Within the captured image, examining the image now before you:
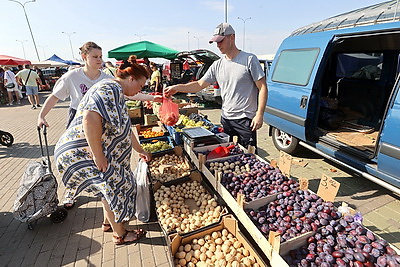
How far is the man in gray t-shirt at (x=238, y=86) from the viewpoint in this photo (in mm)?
2727

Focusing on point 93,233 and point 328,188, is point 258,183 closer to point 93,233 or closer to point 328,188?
point 328,188

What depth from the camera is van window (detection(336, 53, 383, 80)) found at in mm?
4762

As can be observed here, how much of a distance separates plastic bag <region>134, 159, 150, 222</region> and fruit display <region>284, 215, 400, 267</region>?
174 centimetres

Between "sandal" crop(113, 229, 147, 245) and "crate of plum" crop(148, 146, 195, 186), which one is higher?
"crate of plum" crop(148, 146, 195, 186)

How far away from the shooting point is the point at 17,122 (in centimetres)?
884

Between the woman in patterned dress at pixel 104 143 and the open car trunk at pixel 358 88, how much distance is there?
10.1 ft

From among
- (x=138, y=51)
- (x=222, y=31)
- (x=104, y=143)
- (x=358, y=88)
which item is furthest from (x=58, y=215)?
(x=138, y=51)

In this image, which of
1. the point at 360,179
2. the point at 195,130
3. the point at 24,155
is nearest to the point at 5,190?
the point at 24,155

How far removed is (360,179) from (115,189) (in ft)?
12.4

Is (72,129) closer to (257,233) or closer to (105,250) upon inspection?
(105,250)

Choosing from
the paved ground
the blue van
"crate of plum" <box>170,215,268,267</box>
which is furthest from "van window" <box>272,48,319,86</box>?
"crate of plum" <box>170,215,268,267</box>

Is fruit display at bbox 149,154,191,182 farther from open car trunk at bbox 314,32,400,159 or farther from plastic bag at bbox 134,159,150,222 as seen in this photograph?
open car trunk at bbox 314,32,400,159

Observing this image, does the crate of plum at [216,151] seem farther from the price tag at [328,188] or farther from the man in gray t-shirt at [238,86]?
the price tag at [328,188]

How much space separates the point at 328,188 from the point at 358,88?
424 cm
